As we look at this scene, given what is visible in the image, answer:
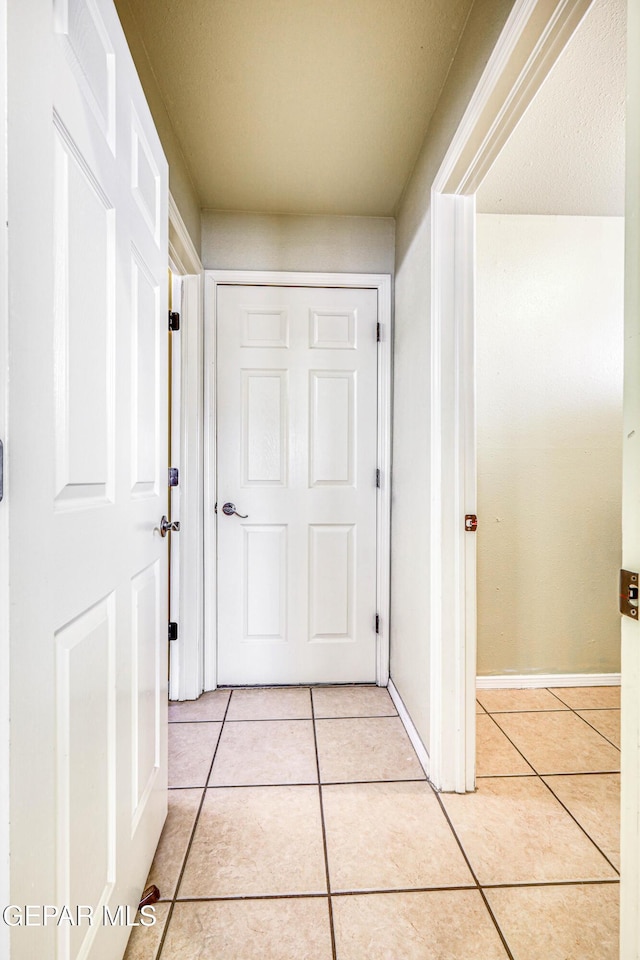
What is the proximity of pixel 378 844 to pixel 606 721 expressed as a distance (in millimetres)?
1267

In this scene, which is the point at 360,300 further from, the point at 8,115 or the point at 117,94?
the point at 8,115

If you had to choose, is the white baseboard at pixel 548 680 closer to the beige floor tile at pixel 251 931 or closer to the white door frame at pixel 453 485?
the white door frame at pixel 453 485

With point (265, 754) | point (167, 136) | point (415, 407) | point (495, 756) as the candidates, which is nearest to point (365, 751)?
point (265, 754)

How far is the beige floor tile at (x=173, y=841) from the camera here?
1.26 m

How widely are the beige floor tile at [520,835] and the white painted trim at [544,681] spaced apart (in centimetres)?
70

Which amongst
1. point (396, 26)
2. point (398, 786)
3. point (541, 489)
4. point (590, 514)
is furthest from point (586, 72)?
point (398, 786)

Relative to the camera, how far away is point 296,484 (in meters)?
2.41

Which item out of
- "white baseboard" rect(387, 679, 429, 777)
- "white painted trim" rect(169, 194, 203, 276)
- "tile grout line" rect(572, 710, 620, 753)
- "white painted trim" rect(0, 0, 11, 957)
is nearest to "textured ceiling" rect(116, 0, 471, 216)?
"white painted trim" rect(169, 194, 203, 276)

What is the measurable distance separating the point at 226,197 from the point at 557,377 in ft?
5.95

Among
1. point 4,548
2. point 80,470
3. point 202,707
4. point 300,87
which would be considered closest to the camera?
point 4,548

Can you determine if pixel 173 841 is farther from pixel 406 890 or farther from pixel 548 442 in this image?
pixel 548 442

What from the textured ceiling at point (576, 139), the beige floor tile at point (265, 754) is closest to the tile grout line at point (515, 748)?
the beige floor tile at point (265, 754)

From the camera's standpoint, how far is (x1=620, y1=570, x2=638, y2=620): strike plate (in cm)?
67

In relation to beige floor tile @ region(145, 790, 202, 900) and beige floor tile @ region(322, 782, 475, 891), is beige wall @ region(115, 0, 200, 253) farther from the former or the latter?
beige floor tile @ region(322, 782, 475, 891)
